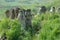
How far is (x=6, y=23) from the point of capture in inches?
2517

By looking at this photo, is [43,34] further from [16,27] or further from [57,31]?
[16,27]

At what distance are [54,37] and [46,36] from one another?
3.11 meters

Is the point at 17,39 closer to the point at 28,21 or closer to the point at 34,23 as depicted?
the point at 28,21

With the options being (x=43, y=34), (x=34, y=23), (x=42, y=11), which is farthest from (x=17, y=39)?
(x=42, y=11)

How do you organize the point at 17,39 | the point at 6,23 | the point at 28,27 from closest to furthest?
1. the point at 17,39
2. the point at 28,27
3. the point at 6,23

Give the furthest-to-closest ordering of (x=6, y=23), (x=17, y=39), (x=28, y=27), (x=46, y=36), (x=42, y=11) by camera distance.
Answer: (x=42, y=11), (x=6, y=23), (x=28, y=27), (x=17, y=39), (x=46, y=36)

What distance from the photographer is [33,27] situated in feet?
209

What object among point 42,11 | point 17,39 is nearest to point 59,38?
point 17,39

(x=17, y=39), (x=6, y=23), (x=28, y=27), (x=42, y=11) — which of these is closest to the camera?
(x=17, y=39)

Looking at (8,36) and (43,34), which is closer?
(43,34)

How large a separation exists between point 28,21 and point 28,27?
3.17 meters

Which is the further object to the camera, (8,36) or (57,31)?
(8,36)

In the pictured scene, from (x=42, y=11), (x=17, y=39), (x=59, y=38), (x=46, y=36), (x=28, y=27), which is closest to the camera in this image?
(x=59, y=38)

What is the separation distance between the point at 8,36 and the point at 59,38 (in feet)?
43.7
